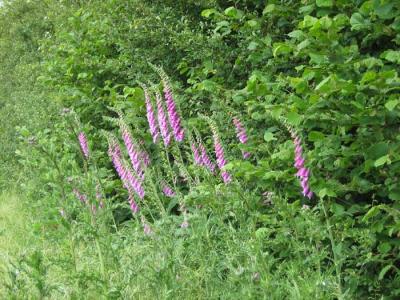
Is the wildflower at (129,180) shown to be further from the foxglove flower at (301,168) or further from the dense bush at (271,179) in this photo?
the foxglove flower at (301,168)

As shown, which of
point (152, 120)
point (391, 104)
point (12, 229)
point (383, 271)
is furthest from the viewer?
point (12, 229)

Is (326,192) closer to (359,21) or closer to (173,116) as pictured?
(359,21)

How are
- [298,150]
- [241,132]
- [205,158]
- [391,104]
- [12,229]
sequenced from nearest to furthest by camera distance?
[391,104] → [298,150] → [241,132] → [205,158] → [12,229]

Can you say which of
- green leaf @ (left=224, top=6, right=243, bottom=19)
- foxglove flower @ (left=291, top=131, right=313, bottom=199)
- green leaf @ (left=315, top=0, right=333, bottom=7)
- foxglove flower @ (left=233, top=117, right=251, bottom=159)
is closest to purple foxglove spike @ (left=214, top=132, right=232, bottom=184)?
foxglove flower @ (left=233, top=117, right=251, bottom=159)

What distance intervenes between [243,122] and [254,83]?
39 cm

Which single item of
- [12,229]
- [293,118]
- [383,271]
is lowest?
[12,229]

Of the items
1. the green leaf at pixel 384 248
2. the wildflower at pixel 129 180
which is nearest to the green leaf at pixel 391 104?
the green leaf at pixel 384 248

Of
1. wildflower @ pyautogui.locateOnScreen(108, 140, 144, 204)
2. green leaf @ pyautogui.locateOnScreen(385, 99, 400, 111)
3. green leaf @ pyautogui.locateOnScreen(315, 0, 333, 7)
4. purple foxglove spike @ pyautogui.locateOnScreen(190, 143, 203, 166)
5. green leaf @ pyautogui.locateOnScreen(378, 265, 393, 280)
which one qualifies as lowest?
green leaf @ pyautogui.locateOnScreen(378, 265, 393, 280)

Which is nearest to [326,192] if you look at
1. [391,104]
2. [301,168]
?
[301,168]

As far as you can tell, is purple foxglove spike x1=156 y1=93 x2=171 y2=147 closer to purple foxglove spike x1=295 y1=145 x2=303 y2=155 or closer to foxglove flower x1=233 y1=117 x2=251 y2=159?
foxglove flower x1=233 y1=117 x2=251 y2=159

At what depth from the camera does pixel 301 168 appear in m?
3.60

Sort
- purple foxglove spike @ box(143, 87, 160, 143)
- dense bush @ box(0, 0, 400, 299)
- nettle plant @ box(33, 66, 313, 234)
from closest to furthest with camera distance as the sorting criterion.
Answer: dense bush @ box(0, 0, 400, 299) → nettle plant @ box(33, 66, 313, 234) → purple foxglove spike @ box(143, 87, 160, 143)

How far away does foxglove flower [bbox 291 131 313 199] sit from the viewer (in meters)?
3.56

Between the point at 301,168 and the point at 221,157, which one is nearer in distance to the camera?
the point at 301,168
